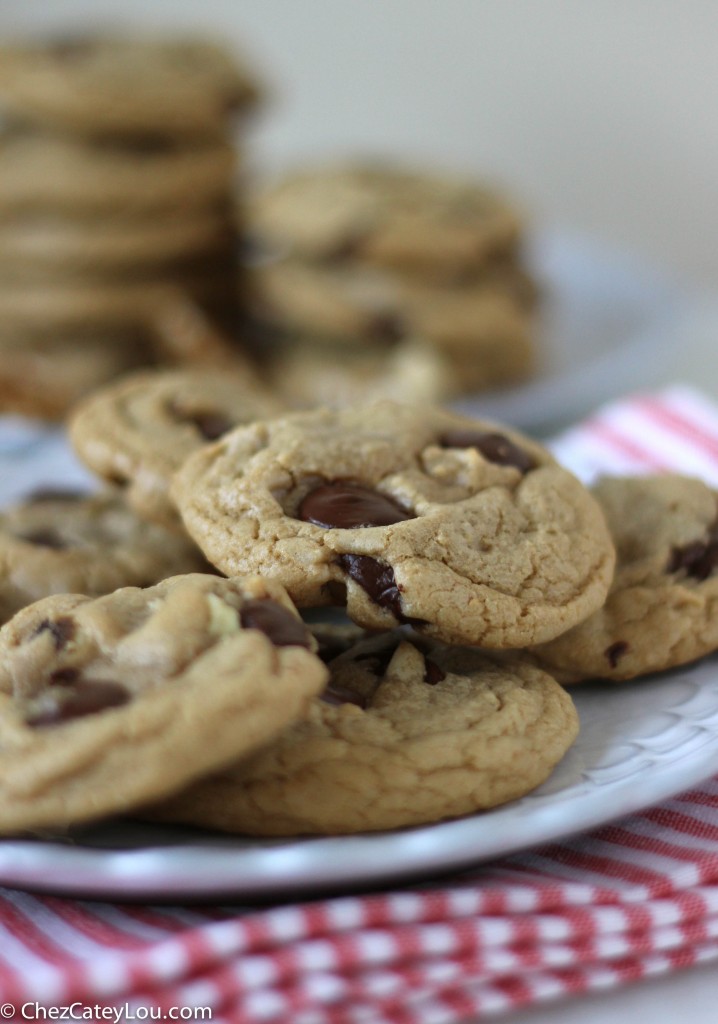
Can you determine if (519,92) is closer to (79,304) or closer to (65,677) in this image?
(79,304)

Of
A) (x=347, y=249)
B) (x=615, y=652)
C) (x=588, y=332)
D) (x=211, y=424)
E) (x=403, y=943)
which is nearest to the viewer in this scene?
(x=403, y=943)

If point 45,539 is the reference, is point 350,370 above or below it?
below

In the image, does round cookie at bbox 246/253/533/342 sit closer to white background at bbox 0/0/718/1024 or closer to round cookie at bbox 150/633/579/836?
round cookie at bbox 150/633/579/836

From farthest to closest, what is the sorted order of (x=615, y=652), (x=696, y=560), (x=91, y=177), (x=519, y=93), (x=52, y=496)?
1. (x=519, y=93)
2. (x=91, y=177)
3. (x=52, y=496)
4. (x=696, y=560)
5. (x=615, y=652)

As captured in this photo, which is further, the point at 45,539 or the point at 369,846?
the point at 45,539

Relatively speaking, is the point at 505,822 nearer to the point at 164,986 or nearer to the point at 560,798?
the point at 560,798

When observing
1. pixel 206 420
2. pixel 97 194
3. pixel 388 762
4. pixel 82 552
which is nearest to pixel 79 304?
pixel 97 194

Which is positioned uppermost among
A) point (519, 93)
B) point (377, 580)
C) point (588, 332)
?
point (519, 93)

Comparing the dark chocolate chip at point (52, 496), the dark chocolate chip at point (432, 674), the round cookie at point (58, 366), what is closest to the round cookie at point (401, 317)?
the round cookie at point (58, 366)
